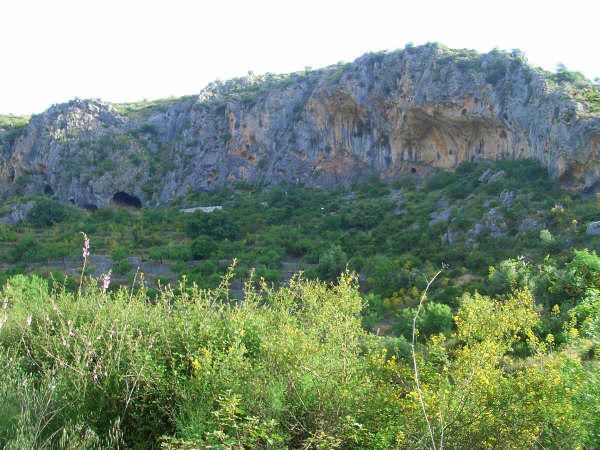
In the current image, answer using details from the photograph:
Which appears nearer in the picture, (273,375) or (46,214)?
(273,375)

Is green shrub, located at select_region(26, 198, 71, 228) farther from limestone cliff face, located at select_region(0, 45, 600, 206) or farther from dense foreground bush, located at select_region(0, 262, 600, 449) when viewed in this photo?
dense foreground bush, located at select_region(0, 262, 600, 449)

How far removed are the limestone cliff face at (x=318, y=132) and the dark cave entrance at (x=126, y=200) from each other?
106cm

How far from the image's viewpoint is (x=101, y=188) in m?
51.9

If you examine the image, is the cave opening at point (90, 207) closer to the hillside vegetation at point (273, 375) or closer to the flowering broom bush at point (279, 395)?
the hillside vegetation at point (273, 375)

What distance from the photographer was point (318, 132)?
153ft

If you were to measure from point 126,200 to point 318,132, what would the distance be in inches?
928

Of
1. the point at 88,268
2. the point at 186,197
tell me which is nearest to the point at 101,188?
the point at 186,197


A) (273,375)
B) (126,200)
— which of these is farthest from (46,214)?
(273,375)

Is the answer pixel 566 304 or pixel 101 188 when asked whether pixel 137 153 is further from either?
pixel 566 304

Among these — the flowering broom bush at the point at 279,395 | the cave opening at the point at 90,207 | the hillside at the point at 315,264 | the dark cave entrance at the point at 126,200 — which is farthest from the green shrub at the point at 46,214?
the flowering broom bush at the point at 279,395

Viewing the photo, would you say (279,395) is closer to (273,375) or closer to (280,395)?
(280,395)

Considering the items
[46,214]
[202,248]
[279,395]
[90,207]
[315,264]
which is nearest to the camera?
[279,395]

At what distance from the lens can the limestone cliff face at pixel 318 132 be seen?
32.3 metres

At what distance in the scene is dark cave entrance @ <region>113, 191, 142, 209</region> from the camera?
53.3 metres
